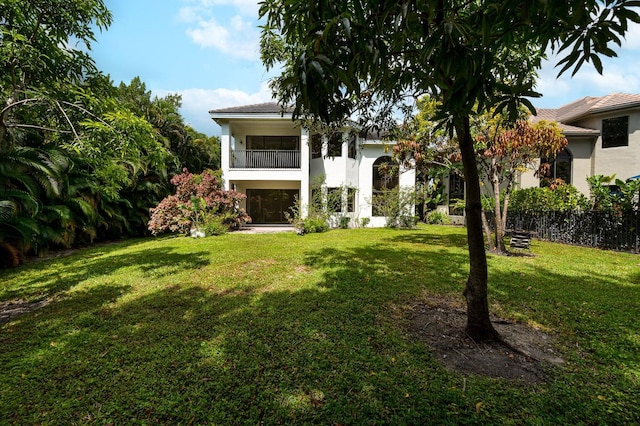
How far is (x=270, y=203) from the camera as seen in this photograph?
20.7 metres

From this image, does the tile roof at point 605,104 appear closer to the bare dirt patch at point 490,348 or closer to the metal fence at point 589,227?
the metal fence at point 589,227

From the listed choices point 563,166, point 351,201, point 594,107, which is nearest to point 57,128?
point 351,201

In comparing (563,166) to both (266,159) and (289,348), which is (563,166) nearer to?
(266,159)

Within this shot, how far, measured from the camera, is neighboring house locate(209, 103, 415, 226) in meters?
16.5

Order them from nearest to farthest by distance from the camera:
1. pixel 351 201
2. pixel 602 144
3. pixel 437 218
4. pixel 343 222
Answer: pixel 602 144 < pixel 343 222 < pixel 351 201 < pixel 437 218

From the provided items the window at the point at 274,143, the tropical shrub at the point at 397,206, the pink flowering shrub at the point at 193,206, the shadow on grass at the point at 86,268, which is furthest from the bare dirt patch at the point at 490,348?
the window at the point at 274,143

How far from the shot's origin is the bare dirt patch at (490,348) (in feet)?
10.4

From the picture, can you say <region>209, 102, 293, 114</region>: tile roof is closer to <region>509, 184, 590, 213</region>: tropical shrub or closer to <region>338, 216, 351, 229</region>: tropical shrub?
<region>338, 216, 351, 229</region>: tropical shrub

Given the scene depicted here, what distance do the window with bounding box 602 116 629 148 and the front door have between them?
18811 millimetres

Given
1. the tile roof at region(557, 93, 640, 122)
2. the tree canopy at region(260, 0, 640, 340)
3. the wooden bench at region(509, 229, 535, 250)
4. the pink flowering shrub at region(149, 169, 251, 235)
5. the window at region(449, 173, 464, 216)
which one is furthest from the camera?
the window at region(449, 173, 464, 216)

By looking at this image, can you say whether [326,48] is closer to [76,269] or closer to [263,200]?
[76,269]

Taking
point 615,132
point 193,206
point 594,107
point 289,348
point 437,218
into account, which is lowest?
point 289,348

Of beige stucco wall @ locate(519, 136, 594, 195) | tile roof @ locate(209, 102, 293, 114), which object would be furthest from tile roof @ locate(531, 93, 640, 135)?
tile roof @ locate(209, 102, 293, 114)

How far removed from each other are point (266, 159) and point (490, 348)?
51.1 ft
